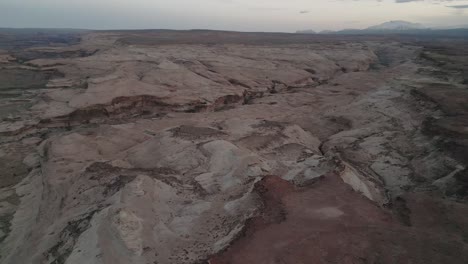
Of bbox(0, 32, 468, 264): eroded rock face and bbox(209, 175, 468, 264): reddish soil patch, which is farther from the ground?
bbox(209, 175, 468, 264): reddish soil patch

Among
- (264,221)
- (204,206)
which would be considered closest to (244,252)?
(264,221)

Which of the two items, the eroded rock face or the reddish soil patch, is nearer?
the reddish soil patch

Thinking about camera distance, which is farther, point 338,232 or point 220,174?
point 220,174

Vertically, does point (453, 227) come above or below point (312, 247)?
below

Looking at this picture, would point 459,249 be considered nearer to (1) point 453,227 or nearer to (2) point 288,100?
(1) point 453,227

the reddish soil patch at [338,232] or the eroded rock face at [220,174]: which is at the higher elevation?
the reddish soil patch at [338,232]
